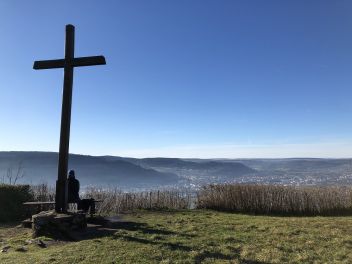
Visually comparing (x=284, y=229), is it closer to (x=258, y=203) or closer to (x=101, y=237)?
(x=101, y=237)

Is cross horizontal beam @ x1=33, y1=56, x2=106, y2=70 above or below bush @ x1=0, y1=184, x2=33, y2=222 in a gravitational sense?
above

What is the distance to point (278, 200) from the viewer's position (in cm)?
1975

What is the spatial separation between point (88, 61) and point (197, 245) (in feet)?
17.6

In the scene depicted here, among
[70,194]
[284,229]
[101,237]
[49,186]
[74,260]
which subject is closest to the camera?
[74,260]

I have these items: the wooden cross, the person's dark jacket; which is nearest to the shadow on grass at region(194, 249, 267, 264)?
the wooden cross

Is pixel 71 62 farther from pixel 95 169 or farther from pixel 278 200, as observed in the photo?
pixel 95 169

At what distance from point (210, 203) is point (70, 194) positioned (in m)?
9.17

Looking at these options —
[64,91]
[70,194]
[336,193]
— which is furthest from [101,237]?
[336,193]

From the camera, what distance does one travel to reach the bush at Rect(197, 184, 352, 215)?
19.5 m

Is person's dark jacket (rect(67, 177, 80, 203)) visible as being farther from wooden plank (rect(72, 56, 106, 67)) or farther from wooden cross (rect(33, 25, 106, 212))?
wooden plank (rect(72, 56, 106, 67))

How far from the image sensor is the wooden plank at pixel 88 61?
1092 cm

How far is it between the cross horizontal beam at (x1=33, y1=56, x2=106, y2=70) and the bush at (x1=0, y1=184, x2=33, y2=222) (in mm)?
6340

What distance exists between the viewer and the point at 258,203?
19703 mm

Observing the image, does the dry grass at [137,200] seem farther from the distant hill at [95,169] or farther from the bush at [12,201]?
the distant hill at [95,169]
